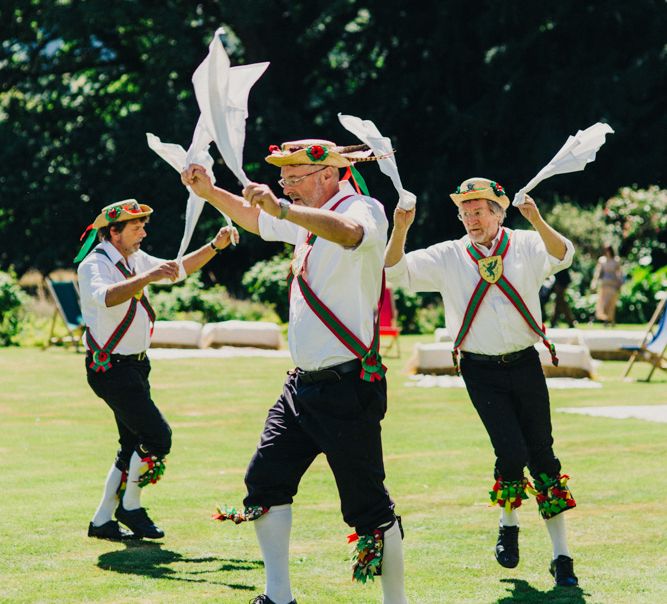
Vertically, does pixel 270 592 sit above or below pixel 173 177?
below

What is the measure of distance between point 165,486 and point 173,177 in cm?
2612

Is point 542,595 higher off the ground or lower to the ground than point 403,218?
lower

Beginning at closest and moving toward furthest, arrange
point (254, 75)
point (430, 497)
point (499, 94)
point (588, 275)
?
1. point (254, 75)
2. point (430, 497)
3. point (588, 275)
4. point (499, 94)

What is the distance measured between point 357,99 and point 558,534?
28163mm

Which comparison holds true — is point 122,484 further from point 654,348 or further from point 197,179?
point 654,348

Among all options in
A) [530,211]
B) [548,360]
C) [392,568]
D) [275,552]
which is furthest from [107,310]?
[548,360]

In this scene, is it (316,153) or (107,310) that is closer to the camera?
(316,153)

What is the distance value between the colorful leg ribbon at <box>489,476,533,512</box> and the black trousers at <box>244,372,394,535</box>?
52.7 inches

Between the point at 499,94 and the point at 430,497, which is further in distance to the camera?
the point at 499,94

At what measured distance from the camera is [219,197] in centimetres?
538

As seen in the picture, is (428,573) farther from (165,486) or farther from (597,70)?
(597,70)

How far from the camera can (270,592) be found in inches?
212

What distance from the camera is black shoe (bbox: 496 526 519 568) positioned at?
6.43 metres

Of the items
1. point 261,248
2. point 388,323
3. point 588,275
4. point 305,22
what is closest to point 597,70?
point 588,275
